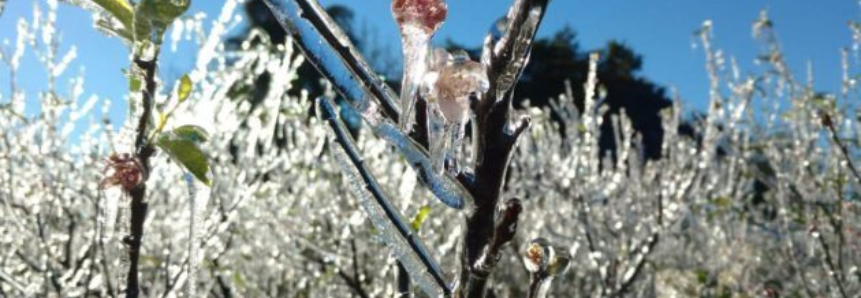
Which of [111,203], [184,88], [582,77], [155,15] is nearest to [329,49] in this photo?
[155,15]

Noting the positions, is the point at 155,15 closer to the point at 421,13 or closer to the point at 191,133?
the point at 191,133

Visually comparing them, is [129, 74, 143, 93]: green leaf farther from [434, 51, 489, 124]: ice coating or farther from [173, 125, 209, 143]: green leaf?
[434, 51, 489, 124]: ice coating

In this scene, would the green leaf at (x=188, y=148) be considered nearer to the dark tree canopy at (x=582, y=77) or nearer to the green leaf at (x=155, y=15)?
the green leaf at (x=155, y=15)

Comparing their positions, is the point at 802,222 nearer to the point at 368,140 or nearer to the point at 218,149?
the point at 368,140

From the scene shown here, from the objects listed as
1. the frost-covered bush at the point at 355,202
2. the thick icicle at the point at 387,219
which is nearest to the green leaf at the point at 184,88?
the thick icicle at the point at 387,219

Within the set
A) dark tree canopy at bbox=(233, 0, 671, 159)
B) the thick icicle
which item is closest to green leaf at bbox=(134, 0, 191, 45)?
the thick icicle

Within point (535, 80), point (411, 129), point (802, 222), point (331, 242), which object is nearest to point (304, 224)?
point (331, 242)
